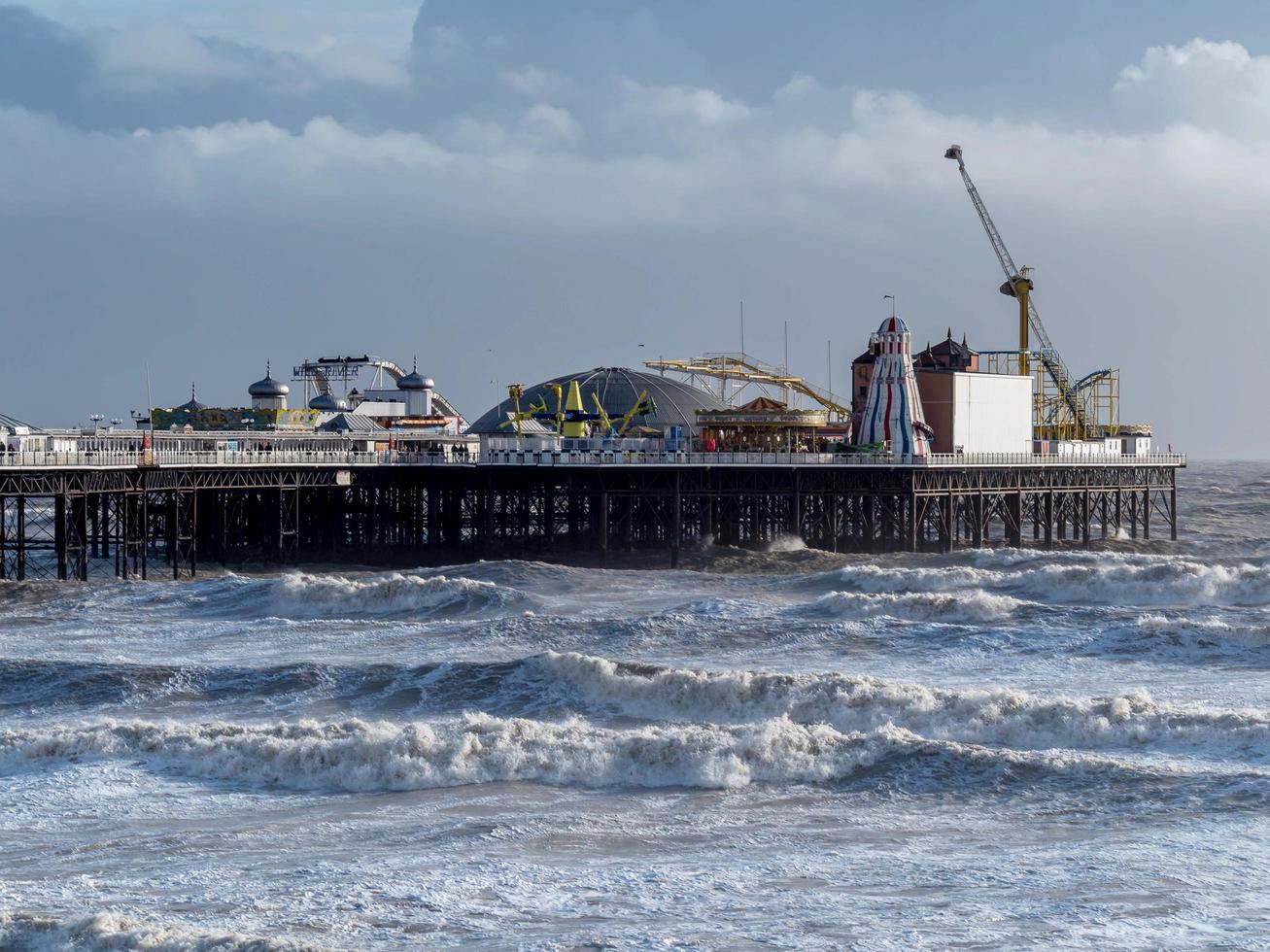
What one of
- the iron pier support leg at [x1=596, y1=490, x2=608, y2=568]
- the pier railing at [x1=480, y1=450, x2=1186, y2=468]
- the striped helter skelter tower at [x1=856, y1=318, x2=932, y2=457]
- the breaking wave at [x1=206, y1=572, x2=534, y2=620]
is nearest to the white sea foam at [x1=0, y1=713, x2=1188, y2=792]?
the breaking wave at [x1=206, y1=572, x2=534, y2=620]

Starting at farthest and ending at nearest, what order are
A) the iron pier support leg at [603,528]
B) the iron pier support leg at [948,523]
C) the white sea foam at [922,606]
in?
the iron pier support leg at [948,523] → the iron pier support leg at [603,528] → the white sea foam at [922,606]

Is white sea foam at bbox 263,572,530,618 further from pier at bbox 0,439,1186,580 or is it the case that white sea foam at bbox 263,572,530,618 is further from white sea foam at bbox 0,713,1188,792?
white sea foam at bbox 0,713,1188,792

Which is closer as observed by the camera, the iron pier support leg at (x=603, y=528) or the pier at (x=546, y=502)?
the pier at (x=546, y=502)

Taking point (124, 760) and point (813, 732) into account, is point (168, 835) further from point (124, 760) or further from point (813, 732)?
point (813, 732)

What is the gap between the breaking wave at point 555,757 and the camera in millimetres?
26391

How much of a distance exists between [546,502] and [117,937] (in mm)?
57003

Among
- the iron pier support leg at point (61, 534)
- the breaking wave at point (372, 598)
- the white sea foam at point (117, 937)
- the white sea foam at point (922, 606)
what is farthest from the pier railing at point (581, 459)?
the white sea foam at point (117, 937)

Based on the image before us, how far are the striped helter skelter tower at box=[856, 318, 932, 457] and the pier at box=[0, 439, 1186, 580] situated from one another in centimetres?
258

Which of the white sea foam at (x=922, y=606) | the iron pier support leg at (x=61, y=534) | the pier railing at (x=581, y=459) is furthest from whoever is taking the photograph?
the pier railing at (x=581, y=459)

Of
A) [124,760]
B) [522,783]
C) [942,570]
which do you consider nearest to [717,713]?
[522,783]

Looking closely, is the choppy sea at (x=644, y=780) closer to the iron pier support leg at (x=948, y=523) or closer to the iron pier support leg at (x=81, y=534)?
the iron pier support leg at (x=81, y=534)

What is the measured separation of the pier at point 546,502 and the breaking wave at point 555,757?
3383 cm

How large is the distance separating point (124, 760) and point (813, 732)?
451 inches

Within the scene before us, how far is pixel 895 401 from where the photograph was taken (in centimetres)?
7669
